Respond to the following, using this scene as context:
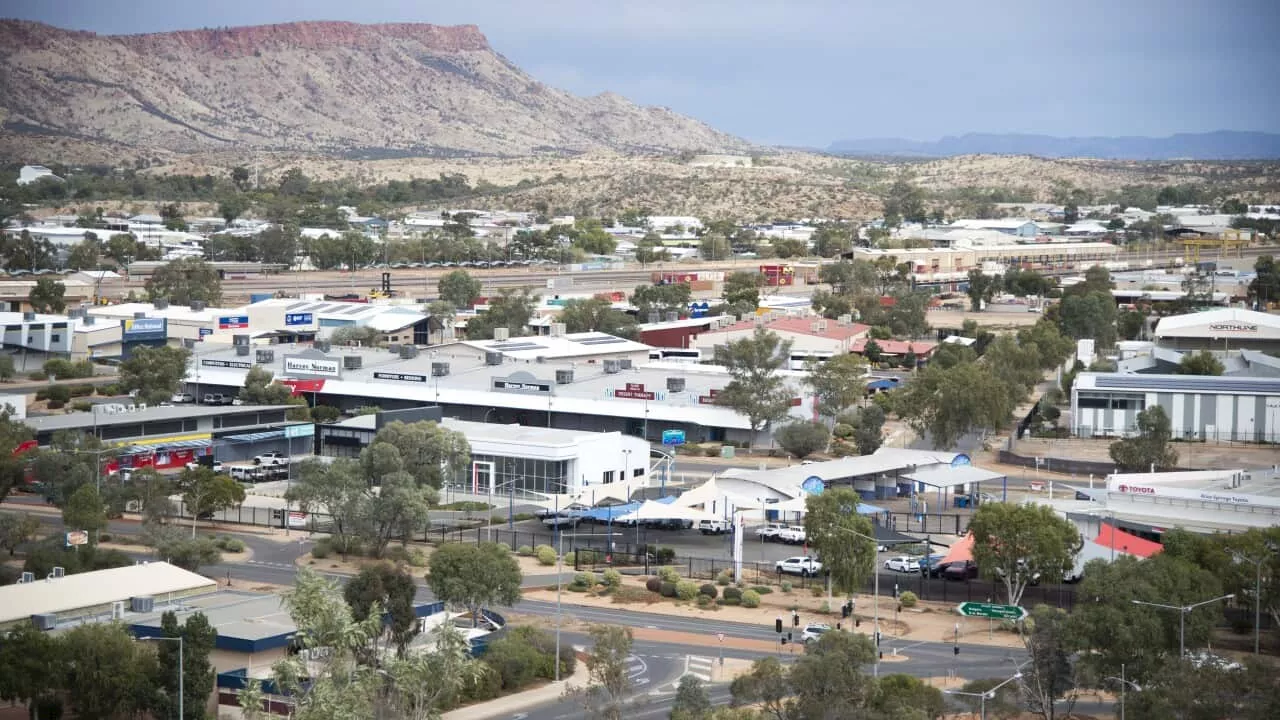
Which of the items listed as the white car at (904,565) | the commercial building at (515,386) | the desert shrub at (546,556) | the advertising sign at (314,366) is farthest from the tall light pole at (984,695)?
the advertising sign at (314,366)

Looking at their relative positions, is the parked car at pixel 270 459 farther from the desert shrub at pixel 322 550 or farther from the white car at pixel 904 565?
the white car at pixel 904 565

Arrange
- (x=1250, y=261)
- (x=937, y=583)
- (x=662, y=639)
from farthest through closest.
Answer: (x=1250, y=261), (x=937, y=583), (x=662, y=639)

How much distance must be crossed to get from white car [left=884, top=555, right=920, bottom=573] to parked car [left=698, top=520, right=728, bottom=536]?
6718 mm

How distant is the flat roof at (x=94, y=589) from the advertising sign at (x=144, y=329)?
1893 inches

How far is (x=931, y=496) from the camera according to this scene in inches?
2183

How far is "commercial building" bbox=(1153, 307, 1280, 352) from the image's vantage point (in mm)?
83188

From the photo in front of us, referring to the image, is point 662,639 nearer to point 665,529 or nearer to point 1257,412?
point 665,529

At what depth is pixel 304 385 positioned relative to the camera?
68438 millimetres

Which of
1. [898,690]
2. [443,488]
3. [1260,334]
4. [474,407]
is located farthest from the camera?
[1260,334]

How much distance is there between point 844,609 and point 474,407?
2832 cm

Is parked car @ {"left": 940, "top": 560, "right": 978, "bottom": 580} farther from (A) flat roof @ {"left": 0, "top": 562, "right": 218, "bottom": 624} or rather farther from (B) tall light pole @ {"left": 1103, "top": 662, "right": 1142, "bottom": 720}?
(A) flat roof @ {"left": 0, "top": 562, "right": 218, "bottom": 624}

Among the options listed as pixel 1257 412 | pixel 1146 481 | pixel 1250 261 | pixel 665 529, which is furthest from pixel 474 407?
pixel 1250 261

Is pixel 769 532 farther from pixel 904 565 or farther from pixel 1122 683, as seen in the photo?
pixel 1122 683

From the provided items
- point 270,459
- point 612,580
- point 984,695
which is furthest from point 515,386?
point 984,695
